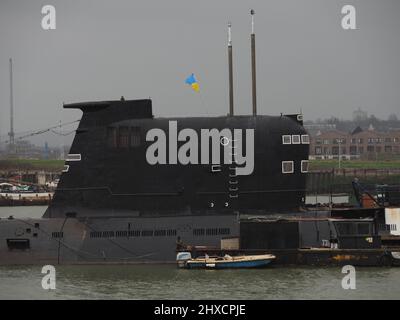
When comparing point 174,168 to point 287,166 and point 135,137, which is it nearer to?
point 135,137

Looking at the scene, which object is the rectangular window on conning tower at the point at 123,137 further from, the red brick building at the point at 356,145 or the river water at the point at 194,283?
the red brick building at the point at 356,145

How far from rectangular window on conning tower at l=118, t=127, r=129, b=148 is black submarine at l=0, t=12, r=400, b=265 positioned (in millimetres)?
47

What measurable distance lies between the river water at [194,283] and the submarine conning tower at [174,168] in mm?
3014

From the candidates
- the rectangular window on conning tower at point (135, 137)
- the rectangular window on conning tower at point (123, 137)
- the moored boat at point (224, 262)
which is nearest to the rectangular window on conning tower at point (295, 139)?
the moored boat at point (224, 262)

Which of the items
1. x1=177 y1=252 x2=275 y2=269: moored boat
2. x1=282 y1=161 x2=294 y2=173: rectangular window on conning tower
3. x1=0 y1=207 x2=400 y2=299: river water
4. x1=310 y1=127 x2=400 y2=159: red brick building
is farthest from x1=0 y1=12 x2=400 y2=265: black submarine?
x1=310 y1=127 x2=400 y2=159: red brick building

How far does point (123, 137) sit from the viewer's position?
37562 millimetres

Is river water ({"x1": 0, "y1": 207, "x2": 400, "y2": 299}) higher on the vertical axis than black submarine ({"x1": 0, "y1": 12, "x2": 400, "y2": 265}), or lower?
lower

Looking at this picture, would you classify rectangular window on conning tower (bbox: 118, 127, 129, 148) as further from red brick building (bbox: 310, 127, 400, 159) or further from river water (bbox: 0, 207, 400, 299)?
red brick building (bbox: 310, 127, 400, 159)

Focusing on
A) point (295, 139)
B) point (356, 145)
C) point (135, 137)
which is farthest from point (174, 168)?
point (356, 145)

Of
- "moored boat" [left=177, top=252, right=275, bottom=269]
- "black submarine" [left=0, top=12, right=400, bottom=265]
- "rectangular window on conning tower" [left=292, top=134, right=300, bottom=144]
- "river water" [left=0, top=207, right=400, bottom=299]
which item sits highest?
"rectangular window on conning tower" [left=292, top=134, right=300, bottom=144]

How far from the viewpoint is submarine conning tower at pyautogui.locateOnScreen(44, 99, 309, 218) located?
36.8 metres

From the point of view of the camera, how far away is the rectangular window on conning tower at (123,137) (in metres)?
37.5
